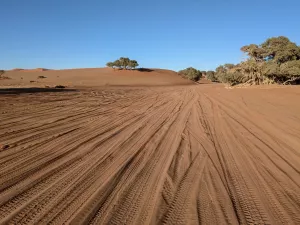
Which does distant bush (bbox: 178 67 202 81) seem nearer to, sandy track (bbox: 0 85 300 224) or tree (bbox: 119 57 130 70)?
tree (bbox: 119 57 130 70)

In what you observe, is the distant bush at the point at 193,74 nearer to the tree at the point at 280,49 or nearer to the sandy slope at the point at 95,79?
the sandy slope at the point at 95,79

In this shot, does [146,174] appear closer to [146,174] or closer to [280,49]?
[146,174]

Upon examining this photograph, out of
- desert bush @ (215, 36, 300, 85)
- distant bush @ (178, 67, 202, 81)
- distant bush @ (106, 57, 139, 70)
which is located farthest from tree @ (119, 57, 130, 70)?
desert bush @ (215, 36, 300, 85)

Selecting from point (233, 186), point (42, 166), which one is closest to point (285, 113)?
point (233, 186)

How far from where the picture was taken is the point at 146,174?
15.3ft

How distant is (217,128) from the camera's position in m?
8.76

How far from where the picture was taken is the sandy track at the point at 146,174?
338 cm

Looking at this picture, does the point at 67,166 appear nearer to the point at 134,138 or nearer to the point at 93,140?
the point at 93,140

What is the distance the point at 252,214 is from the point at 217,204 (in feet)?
1.50

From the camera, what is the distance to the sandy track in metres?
3.38

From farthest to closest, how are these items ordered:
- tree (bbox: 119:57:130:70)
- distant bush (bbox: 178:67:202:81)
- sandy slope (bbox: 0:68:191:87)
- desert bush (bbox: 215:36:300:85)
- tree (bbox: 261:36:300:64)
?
distant bush (bbox: 178:67:202:81), tree (bbox: 119:57:130:70), sandy slope (bbox: 0:68:191:87), tree (bbox: 261:36:300:64), desert bush (bbox: 215:36:300:85)

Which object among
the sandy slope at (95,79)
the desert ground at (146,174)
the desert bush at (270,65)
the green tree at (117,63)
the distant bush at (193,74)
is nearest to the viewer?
the desert ground at (146,174)

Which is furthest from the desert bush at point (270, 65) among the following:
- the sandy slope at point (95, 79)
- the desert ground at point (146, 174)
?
the sandy slope at point (95, 79)

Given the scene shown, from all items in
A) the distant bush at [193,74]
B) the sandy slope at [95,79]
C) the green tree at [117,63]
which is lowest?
the sandy slope at [95,79]
